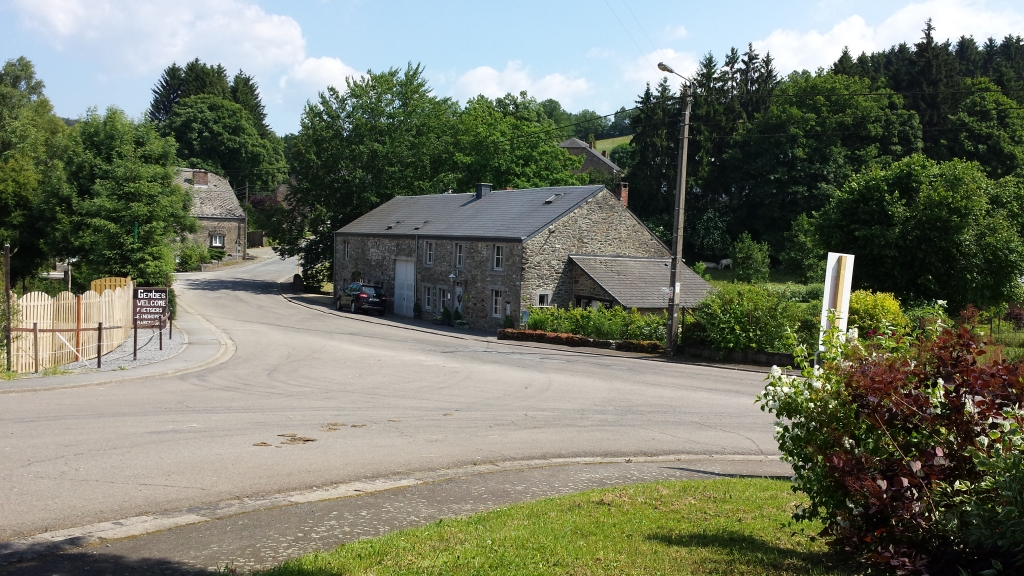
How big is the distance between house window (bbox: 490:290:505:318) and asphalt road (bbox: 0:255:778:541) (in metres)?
13.5

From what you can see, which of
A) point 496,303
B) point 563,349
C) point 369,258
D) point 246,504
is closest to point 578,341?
point 563,349

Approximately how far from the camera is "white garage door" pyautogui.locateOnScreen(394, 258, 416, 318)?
47969 mm

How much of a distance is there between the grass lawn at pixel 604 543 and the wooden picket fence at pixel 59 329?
15.8 m

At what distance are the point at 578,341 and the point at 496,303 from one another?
9469mm

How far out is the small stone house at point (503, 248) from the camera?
39094 mm

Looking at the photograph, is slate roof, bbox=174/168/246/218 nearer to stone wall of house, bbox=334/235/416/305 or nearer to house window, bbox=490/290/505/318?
stone wall of house, bbox=334/235/416/305

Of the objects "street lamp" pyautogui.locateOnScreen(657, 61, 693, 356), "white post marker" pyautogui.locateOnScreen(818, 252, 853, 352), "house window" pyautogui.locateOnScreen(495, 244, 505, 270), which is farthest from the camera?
"house window" pyautogui.locateOnScreen(495, 244, 505, 270)

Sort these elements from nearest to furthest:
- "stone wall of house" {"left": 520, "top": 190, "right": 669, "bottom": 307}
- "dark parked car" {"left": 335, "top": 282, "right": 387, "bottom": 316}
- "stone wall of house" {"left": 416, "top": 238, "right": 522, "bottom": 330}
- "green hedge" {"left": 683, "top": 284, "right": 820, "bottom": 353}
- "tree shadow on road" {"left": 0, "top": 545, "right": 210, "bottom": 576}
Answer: "tree shadow on road" {"left": 0, "top": 545, "right": 210, "bottom": 576}, "green hedge" {"left": 683, "top": 284, "right": 820, "bottom": 353}, "stone wall of house" {"left": 520, "top": 190, "right": 669, "bottom": 307}, "stone wall of house" {"left": 416, "top": 238, "right": 522, "bottom": 330}, "dark parked car" {"left": 335, "top": 282, "right": 387, "bottom": 316}

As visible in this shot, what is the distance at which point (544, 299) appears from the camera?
39312 mm

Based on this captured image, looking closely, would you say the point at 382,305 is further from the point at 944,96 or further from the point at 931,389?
the point at 944,96

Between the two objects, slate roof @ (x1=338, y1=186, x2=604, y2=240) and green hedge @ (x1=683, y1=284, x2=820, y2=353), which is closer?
green hedge @ (x1=683, y1=284, x2=820, y2=353)

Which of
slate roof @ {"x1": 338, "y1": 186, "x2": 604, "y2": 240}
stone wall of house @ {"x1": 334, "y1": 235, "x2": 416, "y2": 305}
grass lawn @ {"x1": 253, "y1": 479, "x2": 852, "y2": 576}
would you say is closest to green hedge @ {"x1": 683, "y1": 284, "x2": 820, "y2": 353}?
slate roof @ {"x1": 338, "y1": 186, "x2": 604, "y2": 240}

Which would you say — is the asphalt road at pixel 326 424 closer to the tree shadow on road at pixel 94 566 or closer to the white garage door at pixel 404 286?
the tree shadow on road at pixel 94 566

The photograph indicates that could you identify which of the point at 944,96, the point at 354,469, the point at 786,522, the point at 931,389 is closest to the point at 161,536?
the point at 354,469
